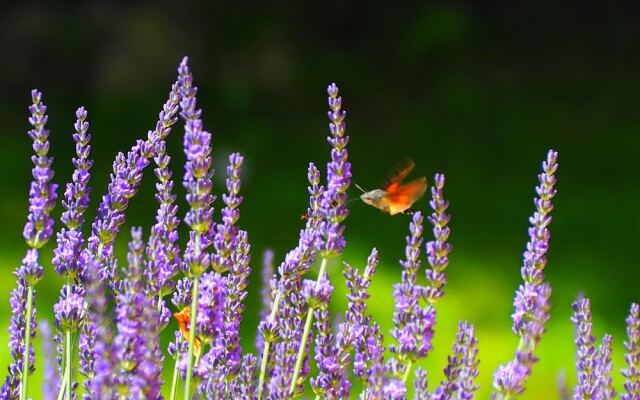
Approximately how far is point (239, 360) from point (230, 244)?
Answer: 0.17 meters

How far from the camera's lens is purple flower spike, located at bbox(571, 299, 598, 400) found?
1.44m

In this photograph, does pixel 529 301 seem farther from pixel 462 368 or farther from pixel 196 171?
pixel 196 171

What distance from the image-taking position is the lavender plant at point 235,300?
1.27m

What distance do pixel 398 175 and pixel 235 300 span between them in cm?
27

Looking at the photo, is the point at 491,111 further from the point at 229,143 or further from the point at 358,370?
the point at 358,370

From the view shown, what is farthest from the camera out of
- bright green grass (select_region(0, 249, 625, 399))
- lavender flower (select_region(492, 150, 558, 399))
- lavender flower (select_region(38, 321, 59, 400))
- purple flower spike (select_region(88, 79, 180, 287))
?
bright green grass (select_region(0, 249, 625, 399))

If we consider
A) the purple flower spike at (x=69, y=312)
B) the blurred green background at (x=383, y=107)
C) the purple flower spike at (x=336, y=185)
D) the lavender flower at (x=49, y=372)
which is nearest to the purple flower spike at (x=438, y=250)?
the purple flower spike at (x=336, y=185)

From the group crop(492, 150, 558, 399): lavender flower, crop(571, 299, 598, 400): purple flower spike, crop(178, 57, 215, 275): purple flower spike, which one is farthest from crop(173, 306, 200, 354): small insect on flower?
crop(571, 299, 598, 400): purple flower spike

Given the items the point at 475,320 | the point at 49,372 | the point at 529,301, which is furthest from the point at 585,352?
the point at 475,320

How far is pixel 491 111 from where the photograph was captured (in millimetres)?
7562

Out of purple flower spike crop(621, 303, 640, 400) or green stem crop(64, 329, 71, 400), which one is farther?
purple flower spike crop(621, 303, 640, 400)

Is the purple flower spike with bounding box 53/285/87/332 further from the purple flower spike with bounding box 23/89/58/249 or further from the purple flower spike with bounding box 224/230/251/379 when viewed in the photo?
the purple flower spike with bounding box 224/230/251/379

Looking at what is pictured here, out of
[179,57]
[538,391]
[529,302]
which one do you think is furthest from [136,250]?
[179,57]

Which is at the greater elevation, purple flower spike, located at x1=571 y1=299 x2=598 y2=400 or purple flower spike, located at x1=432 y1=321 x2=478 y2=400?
purple flower spike, located at x1=571 y1=299 x2=598 y2=400
